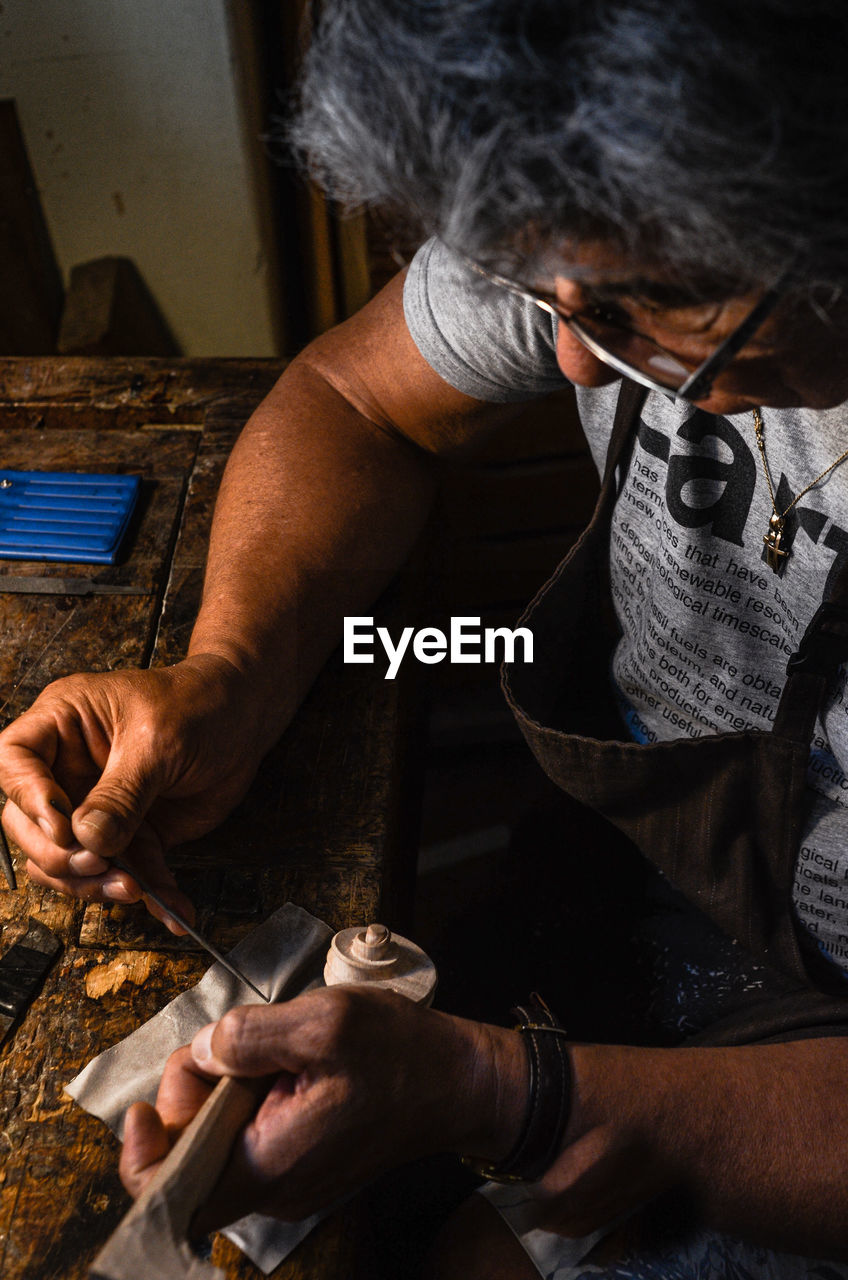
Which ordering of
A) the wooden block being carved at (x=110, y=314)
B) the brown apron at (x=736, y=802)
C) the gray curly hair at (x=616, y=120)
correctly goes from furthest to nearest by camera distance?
1. the wooden block being carved at (x=110, y=314)
2. the brown apron at (x=736, y=802)
3. the gray curly hair at (x=616, y=120)

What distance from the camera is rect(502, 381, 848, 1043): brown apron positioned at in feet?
2.97

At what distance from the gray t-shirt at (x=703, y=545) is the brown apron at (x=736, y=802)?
0.02m

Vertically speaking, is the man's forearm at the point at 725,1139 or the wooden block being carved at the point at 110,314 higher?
the wooden block being carved at the point at 110,314

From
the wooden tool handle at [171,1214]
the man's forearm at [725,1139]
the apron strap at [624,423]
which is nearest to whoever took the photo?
the wooden tool handle at [171,1214]

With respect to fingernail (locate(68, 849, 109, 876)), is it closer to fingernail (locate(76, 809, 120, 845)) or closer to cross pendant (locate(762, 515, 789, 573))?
fingernail (locate(76, 809, 120, 845))

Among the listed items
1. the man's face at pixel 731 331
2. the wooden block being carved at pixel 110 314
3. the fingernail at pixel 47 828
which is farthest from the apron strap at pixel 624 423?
the wooden block being carved at pixel 110 314

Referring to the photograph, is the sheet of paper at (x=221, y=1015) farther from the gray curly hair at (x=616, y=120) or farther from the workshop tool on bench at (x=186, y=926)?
the gray curly hair at (x=616, y=120)

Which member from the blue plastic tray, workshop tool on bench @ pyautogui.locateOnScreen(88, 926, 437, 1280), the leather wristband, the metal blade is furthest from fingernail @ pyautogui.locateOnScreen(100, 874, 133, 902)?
the blue plastic tray

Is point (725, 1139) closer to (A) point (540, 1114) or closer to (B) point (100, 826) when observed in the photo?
(A) point (540, 1114)

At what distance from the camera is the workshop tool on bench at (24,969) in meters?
0.82

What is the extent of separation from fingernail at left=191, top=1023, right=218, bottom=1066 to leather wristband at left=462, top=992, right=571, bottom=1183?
0.26 metres

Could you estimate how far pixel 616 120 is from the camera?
492mm

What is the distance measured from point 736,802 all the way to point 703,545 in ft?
0.86

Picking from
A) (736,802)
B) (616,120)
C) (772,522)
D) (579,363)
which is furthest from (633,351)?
(736,802)
